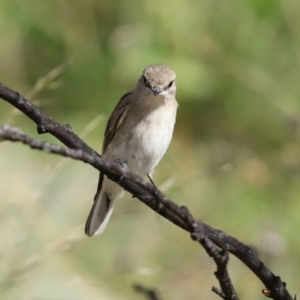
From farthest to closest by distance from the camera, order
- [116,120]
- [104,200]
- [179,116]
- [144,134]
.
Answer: [179,116], [104,200], [116,120], [144,134]

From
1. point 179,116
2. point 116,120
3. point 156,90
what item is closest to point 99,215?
point 116,120

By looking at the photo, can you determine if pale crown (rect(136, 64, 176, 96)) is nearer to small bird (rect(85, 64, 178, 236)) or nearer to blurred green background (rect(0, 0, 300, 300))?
→ small bird (rect(85, 64, 178, 236))

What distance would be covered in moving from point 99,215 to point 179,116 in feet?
7.01

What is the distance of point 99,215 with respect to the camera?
3051 mm

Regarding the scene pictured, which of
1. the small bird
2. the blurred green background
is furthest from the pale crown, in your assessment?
the blurred green background

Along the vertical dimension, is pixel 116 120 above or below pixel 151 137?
above

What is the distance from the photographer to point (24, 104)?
1.53 meters

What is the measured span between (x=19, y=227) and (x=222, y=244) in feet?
6.20

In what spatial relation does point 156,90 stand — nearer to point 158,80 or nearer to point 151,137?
point 158,80

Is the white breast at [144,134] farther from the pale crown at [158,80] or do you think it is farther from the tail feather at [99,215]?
the tail feather at [99,215]

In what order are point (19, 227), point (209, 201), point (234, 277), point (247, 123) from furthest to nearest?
point (247, 123), point (209, 201), point (234, 277), point (19, 227)

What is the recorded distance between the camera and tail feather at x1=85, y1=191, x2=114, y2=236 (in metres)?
2.92

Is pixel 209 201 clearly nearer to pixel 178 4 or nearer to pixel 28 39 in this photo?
pixel 178 4

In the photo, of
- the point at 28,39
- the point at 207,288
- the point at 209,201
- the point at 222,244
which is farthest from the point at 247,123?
the point at 222,244
